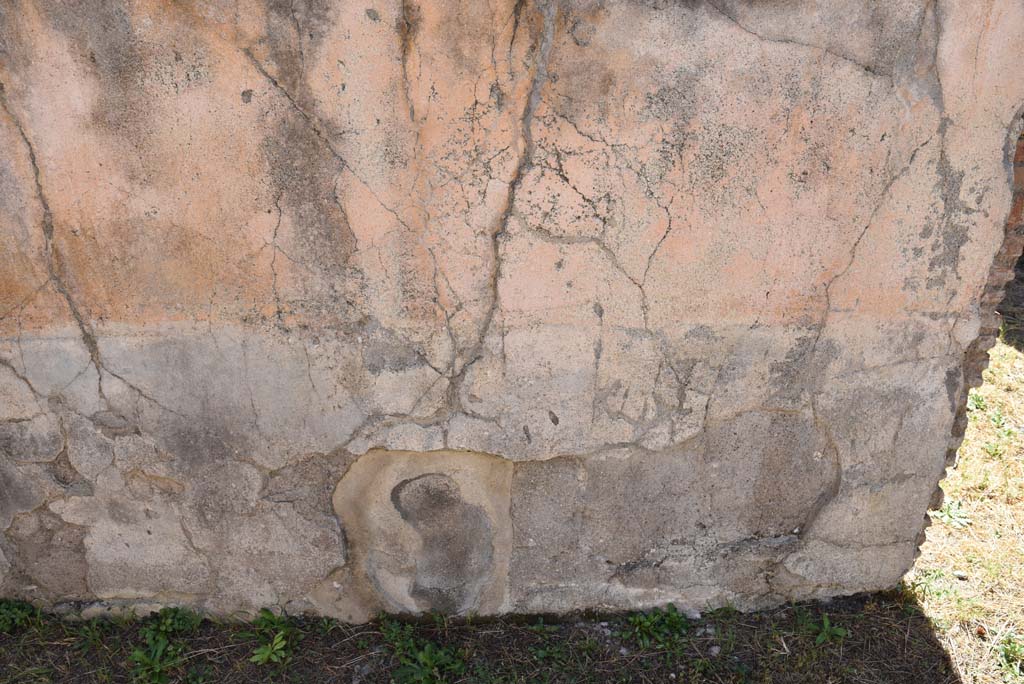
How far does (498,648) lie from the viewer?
6.09 ft

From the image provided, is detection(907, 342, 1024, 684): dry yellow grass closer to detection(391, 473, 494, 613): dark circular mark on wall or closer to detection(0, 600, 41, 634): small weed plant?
detection(391, 473, 494, 613): dark circular mark on wall

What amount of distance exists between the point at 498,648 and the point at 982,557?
4.95 ft

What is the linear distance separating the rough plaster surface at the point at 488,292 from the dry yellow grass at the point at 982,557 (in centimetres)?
21

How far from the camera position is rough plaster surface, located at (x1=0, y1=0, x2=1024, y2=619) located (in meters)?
1.39

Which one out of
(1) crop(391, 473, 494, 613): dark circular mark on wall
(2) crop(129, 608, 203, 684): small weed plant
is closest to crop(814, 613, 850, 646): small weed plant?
(1) crop(391, 473, 494, 613): dark circular mark on wall

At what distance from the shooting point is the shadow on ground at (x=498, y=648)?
1.78 metres

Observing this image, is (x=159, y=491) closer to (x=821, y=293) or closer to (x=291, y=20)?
(x=291, y=20)

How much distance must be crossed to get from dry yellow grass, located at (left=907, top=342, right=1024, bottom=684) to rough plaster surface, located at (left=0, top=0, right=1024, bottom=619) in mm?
210

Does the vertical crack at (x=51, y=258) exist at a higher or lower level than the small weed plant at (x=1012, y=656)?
higher

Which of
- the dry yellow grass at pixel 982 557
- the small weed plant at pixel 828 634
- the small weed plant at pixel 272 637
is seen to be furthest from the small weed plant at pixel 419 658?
the dry yellow grass at pixel 982 557

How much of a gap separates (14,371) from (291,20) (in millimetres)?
1061

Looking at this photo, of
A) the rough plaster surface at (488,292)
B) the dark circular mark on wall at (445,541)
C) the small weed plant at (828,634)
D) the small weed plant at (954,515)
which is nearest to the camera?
the rough plaster surface at (488,292)

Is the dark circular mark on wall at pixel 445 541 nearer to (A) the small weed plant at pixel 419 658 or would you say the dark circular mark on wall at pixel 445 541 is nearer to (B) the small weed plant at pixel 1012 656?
(A) the small weed plant at pixel 419 658

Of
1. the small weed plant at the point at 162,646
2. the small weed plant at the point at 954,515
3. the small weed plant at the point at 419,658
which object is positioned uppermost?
the small weed plant at the point at 954,515
